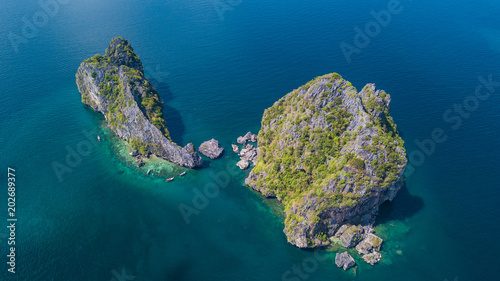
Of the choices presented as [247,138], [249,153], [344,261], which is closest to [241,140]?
[247,138]

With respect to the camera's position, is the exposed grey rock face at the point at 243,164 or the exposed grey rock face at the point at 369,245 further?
the exposed grey rock face at the point at 243,164

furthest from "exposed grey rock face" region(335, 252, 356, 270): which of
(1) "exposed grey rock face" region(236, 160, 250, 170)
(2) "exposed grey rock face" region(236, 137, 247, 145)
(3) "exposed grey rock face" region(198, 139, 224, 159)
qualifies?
(2) "exposed grey rock face" region(236, 137, 247, 145)

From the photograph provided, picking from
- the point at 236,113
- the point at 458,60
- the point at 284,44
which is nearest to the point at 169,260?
the point at 236,113

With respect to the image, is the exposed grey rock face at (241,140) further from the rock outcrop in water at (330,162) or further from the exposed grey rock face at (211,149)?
the rock outcrop in water at (330,162)

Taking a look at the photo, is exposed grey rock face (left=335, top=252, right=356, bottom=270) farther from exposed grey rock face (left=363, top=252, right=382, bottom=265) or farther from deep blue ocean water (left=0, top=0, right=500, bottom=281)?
exposed grey rock face (left=363, top=252, right=382, bottom=265)

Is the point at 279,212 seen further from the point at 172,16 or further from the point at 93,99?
the point at 172,16

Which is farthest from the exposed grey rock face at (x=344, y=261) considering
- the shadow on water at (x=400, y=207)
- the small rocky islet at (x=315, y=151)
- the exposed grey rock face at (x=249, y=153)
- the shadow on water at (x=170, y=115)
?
the shadow on water at (x=170, y=115)
